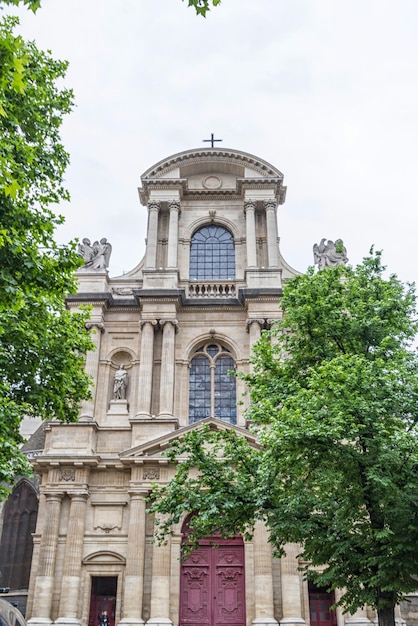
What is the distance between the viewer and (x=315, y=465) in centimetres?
1300

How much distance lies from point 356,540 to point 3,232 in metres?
8.85

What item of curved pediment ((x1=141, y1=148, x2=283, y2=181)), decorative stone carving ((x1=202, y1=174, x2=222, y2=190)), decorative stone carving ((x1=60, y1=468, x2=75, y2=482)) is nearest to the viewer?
decorative stone carving ((x1=60, y1=468, x2=75, y2=482))

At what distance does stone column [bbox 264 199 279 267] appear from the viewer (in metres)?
26.4

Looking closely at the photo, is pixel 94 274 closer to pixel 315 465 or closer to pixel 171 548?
pixel 171 548

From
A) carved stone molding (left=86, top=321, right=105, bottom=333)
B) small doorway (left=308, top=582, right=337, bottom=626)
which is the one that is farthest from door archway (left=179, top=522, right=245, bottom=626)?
carved stone molding (left=86, top=321, right=105, bottom=333)

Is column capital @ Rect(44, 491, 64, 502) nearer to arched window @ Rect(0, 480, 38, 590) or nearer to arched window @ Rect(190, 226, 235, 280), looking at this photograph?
arched window @ Rect(0, 480, 38, 590)

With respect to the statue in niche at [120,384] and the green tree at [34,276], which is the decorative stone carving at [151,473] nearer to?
the statue in niche at [120,384]

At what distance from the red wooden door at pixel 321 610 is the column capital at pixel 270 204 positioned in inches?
598

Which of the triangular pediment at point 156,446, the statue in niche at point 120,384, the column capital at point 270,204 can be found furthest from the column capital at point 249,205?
the triangular pediment at point 156,446

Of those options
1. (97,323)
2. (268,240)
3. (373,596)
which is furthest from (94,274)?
(373,596)

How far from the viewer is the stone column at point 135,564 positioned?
19906 millimetres

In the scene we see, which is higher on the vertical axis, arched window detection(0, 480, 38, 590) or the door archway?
arched window detection(0, 480, 38, 590)

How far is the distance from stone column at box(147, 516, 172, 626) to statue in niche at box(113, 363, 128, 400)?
19.4ft

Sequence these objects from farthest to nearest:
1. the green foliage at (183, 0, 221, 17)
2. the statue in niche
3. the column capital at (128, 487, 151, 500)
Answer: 1. the statue in niche
2. the column capital at (128, 487, 151, 500)
3. the green foliage at (183, 0, 221, 17)
